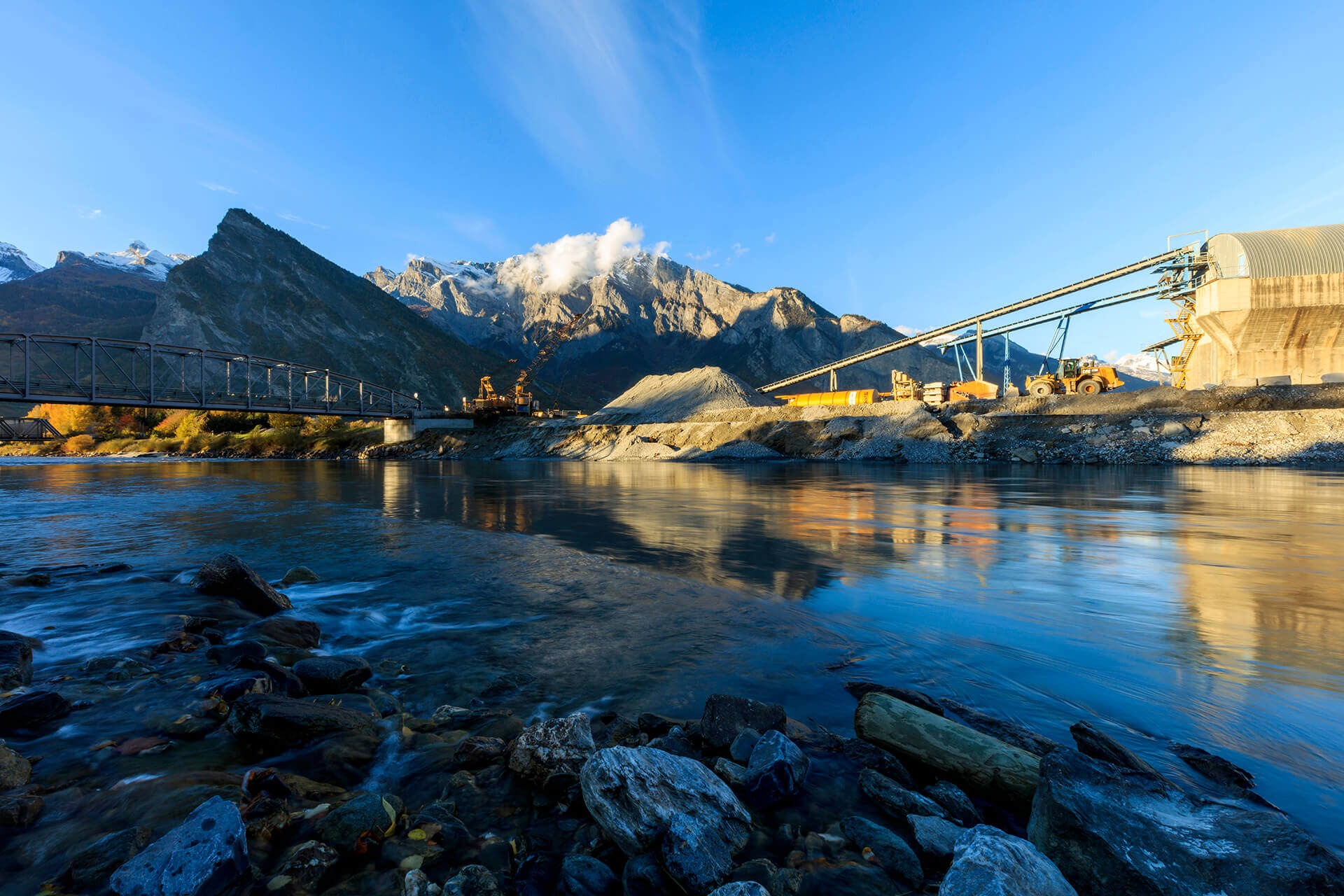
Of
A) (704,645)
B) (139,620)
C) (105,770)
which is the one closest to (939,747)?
(704,645)

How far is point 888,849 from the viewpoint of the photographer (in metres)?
2.96

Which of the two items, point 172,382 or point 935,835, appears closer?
point 935,835

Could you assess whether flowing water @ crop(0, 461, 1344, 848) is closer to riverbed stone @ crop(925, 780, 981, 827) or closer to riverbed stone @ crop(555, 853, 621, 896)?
riverbed stone @ crop(925, 780, 981, 827)

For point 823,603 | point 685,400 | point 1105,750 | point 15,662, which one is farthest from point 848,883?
point 685,400

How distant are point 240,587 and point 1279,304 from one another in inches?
2978

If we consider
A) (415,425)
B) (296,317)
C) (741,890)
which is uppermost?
(296,317)

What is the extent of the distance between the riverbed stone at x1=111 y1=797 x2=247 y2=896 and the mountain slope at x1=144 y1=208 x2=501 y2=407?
516 ft

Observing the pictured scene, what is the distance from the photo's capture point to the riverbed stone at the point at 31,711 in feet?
14.6

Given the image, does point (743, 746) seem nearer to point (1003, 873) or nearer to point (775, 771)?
point (775, 771)

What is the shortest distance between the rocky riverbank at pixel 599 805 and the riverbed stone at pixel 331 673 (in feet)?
0.50

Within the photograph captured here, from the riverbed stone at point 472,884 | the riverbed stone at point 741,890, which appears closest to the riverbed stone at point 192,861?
the riverbed stone at point 472,884

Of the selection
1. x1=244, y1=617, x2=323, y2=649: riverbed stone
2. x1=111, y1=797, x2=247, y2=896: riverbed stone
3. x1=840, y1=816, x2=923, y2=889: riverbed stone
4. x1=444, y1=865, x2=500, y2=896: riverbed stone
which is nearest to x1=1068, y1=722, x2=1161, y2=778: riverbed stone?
x1=840, y1=816, x2=923, y2=889: riverbed stone

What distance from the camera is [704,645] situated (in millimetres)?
6578

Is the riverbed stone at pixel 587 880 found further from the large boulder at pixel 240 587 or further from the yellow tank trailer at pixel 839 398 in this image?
the yellow tank trailer at pixel 839 398
